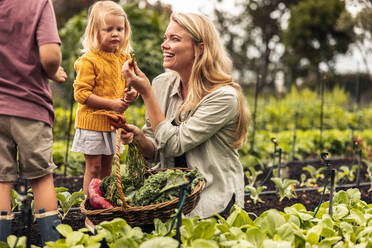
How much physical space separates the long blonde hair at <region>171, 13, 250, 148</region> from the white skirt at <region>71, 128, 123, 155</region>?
621mm

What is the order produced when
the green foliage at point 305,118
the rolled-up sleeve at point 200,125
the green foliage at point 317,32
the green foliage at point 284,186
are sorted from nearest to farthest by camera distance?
the rolled-up sleeve at point 200,125
the green foliage at point 284,186
the green foliage at point 305,118
the green foliage at point 317,32

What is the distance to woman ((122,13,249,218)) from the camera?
87.8 inches

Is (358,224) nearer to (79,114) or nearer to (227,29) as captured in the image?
(79,114)

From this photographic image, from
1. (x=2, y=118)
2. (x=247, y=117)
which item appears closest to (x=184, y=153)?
(x=247, y=117)

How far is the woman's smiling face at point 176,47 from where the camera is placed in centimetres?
231

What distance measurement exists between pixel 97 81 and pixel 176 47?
0.65 metres

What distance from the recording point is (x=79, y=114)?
2.71 meters

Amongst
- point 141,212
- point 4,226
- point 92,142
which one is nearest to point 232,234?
point 141,212

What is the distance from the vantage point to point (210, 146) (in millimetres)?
2326

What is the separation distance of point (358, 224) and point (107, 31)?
6.27ft

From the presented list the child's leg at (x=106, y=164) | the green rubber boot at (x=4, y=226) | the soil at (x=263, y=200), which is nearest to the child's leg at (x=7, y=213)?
the green rubber boot at (x=4, y=226)

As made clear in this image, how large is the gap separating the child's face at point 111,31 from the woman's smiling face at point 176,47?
462 millimetres

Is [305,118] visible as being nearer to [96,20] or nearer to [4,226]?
[96,20]

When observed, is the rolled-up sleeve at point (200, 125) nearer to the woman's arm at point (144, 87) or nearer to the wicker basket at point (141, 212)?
the woman's arm at point (144, 87)
